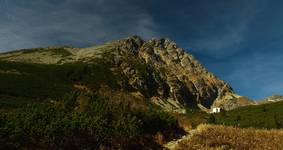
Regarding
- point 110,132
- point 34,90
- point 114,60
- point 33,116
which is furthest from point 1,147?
point 114,60

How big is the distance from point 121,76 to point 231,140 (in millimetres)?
115395

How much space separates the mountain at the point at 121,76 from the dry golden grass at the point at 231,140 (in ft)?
119

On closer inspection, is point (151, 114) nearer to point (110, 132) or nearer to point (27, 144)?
point (110, 132)

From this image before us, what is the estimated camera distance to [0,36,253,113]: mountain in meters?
87.0

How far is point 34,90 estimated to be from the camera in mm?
55750

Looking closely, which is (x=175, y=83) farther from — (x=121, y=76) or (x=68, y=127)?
(x=68, y=127)

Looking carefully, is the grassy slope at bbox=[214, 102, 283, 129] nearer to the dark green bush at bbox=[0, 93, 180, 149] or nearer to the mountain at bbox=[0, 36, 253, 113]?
the dark green bush at bbox=[0, 93, 180, 149]

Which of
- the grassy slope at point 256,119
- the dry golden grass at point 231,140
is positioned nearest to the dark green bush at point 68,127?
the dry golden grass at point 231,140

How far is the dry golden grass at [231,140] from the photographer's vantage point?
17359 mm

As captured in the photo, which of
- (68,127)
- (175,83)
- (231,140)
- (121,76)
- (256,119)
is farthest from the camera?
(175,83)

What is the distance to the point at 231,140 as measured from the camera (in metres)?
18.6

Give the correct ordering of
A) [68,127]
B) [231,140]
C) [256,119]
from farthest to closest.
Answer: [256,119] → [231,140] → [68,127]

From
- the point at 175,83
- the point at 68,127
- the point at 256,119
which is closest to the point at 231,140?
the point at 68,127

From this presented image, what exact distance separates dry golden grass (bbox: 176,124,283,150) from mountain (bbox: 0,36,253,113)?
119ft
